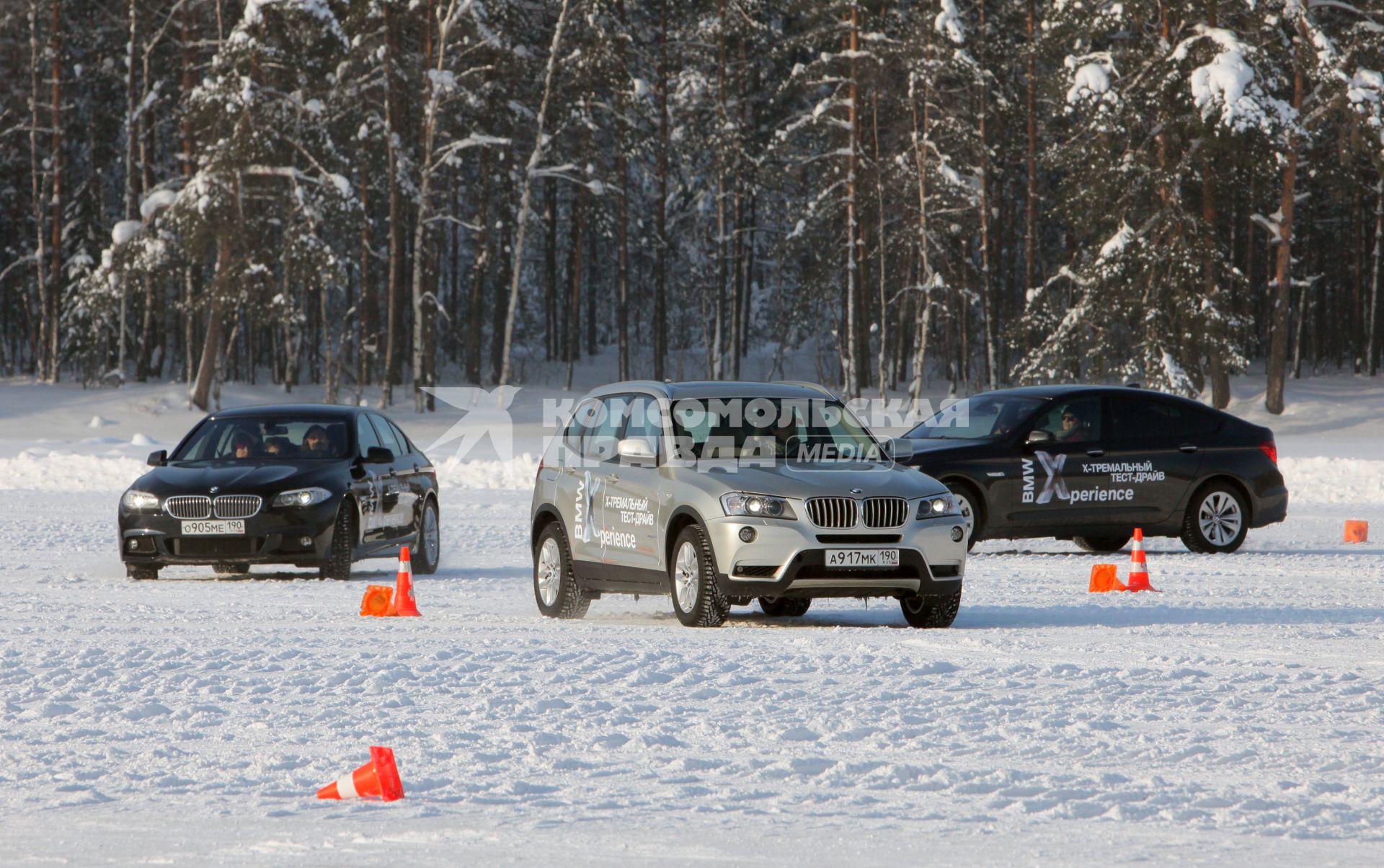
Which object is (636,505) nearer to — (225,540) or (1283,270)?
(225,540)

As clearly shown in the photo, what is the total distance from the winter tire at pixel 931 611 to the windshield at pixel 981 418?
588 centimetres

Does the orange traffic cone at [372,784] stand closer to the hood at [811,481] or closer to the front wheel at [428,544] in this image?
the hood at [811,481]

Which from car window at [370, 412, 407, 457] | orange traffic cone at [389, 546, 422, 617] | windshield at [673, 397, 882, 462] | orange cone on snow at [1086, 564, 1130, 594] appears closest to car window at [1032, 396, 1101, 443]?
orange cone on snow at [1086, 564, 1130, 594]

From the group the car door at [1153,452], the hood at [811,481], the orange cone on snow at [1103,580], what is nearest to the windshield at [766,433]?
the hood at [811,481]

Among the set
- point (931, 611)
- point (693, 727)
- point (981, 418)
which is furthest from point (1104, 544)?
point (693, 727)

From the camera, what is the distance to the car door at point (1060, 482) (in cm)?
1727

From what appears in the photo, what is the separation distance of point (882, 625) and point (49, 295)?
4758cm

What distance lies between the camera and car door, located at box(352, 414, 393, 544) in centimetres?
1559

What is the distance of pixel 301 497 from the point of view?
15109 mm

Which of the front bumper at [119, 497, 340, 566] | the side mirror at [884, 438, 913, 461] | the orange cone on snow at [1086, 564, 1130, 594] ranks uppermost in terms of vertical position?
the side mirror at [884, 438, 913, 461]

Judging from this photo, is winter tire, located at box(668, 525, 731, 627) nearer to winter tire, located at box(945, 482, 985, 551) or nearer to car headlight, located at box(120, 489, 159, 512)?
car headlight, located at box(120, 489, 159, 512)

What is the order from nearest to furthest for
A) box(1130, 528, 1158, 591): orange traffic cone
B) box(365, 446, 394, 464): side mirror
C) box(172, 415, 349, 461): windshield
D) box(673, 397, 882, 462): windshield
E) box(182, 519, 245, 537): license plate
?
box(673, 397, 882, 462): windshield < box(1130, 528, 1158, 591): orange traffic cone < box(182, 519, 245, 537): license plate < box(365, 446, 394, 464): side mirror < box(172, 415, 349, 461): windshield

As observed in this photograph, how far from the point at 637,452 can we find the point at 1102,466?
24.0 ft

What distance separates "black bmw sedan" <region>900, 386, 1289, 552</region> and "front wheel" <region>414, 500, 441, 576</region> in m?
4.69
